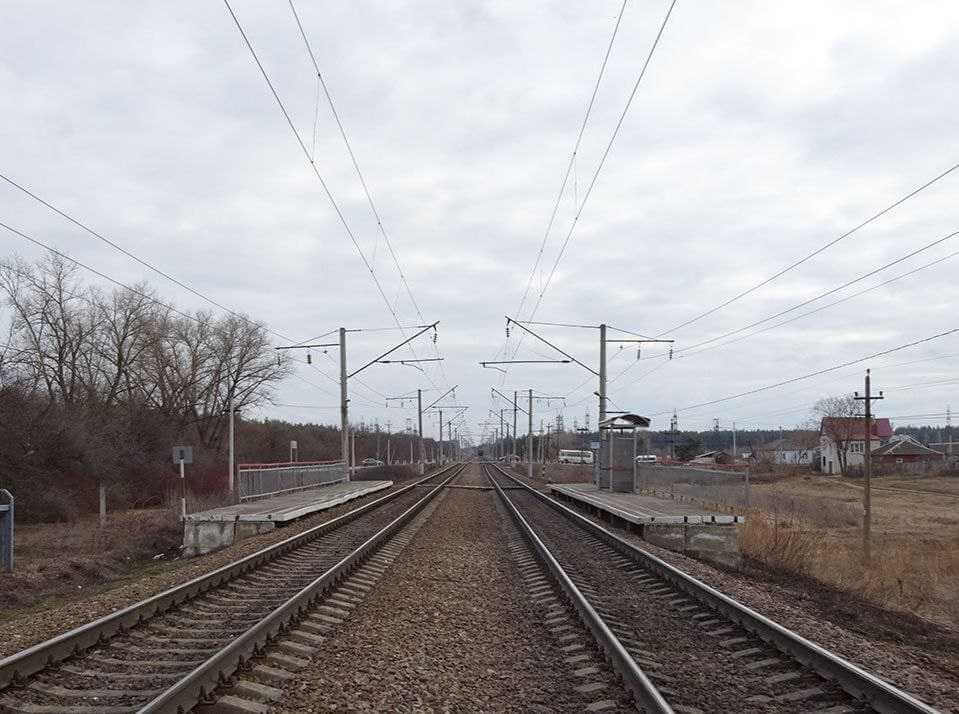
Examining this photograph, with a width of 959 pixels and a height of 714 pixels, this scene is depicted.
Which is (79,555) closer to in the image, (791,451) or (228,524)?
(228,524)

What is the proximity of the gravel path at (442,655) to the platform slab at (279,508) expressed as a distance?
751 cm

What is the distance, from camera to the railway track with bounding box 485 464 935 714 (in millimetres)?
6457

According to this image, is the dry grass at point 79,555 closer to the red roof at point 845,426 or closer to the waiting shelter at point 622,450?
the waiting shelter at point 622,450

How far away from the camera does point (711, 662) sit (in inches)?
311

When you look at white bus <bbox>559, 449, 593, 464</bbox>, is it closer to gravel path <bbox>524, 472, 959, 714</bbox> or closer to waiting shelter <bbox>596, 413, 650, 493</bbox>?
waiting shelter <bbox>596, 413, 650, 493</bbox>

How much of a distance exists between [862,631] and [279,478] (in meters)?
21.8

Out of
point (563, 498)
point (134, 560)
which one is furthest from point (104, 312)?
point (134, 560)

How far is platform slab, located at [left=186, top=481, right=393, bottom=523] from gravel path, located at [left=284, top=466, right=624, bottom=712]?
296 inches

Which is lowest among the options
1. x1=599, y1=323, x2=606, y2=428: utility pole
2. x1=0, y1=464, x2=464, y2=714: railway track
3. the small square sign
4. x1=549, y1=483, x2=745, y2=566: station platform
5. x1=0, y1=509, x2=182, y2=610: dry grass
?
x1=0, y1=509, x2=182, y2=610: dry grass

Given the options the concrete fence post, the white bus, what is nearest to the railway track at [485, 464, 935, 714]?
the concrete fence post

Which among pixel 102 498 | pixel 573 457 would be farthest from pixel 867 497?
pixel 573 457

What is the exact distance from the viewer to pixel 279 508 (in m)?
22.8

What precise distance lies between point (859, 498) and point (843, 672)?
2143 inches

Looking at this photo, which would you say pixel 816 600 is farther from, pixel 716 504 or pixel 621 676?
pixel 716 504
